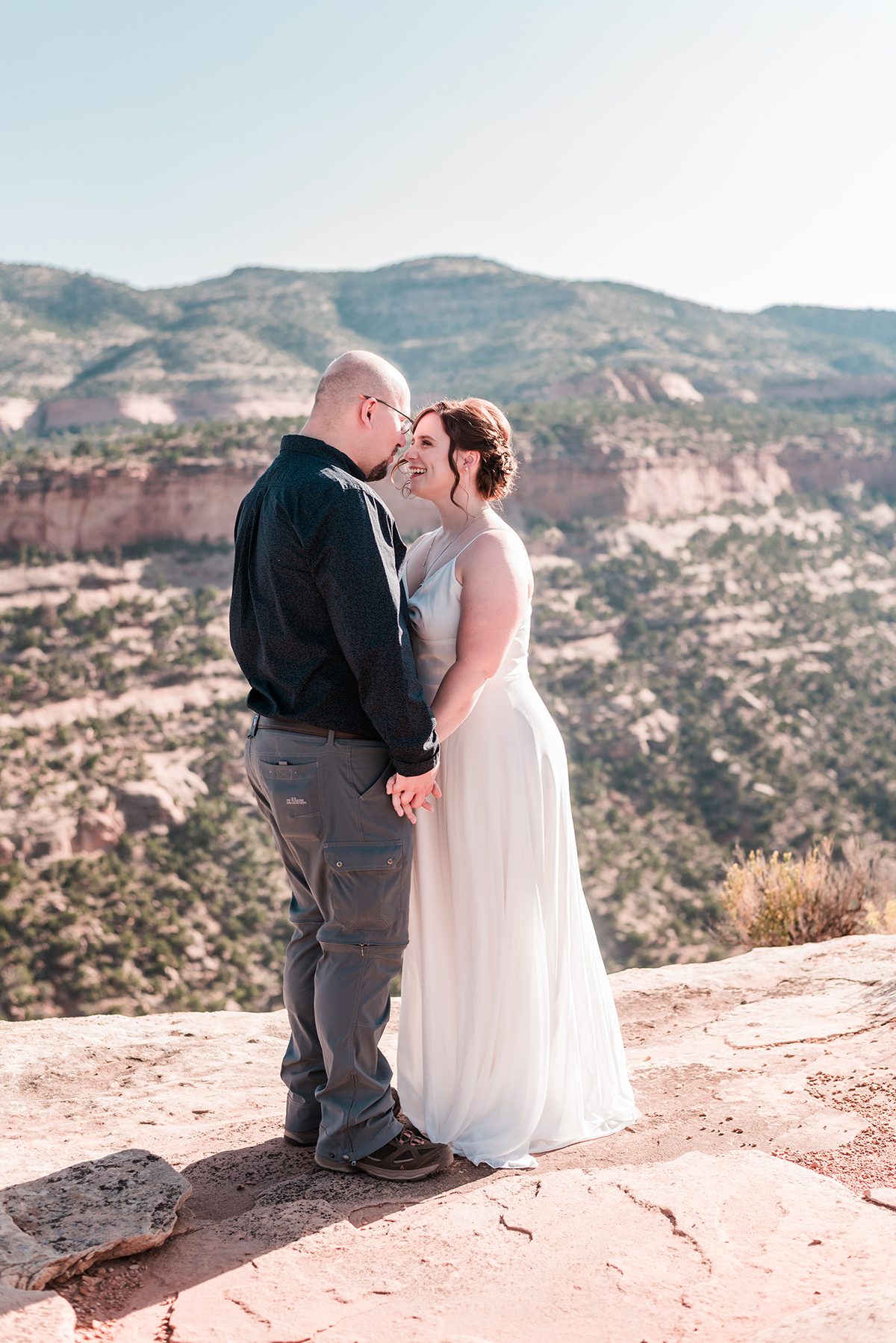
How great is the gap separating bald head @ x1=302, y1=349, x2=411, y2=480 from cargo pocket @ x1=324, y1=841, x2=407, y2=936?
1.03 meters

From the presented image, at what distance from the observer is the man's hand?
2.60m

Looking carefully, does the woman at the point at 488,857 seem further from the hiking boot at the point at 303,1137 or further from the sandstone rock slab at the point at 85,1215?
the sandstone rock slab at the point at 85,1215

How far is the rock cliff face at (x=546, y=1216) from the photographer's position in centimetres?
198

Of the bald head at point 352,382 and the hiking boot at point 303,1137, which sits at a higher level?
the bald head at point 352,382

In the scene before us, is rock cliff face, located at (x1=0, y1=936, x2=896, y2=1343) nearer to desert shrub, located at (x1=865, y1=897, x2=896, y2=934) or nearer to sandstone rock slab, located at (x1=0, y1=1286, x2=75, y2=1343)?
sandstone rock slab, located at (x1=0, y1=1286, x2=75, y2=1343)

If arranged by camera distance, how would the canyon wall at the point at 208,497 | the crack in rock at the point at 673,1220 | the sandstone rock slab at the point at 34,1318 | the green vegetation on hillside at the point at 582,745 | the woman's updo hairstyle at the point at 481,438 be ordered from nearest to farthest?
the sandstone rock slab at the point at 34,1318
the crack in rock at the point at 673,1220
the woman's updo hairstyle at the point at 481,438
the green vegetation on hillside at the point at 582,745
the canyon wall at the point at 208,497

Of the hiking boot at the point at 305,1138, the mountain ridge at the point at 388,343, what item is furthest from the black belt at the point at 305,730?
the mountain ridge at the point at 388,343

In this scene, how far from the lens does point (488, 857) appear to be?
2.91 m

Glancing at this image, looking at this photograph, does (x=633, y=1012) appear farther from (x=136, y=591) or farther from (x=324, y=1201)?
(x=136, y=591)

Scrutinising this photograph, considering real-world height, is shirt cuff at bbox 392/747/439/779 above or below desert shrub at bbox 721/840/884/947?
above

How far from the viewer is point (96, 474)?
86.1ft

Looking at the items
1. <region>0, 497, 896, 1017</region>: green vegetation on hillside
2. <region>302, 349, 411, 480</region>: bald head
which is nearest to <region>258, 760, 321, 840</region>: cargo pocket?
<region>302, 349, 411, 480</region>: bald head

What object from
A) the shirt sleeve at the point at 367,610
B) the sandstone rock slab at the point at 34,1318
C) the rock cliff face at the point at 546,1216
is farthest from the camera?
the shirt sleeve at the point at 367,610

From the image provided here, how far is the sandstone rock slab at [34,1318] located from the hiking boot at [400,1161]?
857 mm
